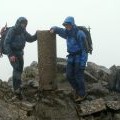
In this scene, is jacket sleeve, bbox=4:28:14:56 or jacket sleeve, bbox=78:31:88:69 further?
jacket sleeve, bbox=4:28:14:56

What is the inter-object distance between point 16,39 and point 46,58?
1242mm

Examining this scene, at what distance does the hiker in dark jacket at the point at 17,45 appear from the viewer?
16953 millimetres

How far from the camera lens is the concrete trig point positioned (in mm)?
16734

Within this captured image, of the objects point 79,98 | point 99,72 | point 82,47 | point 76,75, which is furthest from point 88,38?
point 99,72

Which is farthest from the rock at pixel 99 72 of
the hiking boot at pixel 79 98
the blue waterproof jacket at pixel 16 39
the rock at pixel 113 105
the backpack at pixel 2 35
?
the backpack at pixel 2 35

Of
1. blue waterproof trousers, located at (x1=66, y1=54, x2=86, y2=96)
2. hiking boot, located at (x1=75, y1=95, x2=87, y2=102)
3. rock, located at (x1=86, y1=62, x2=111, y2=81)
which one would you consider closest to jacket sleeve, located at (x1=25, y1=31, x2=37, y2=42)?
blue waterproof trousers, located at (x1=66, y1=54, x2=86, y2=96)

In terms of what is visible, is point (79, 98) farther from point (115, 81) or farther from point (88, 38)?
point (115, 81)

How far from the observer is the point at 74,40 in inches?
653

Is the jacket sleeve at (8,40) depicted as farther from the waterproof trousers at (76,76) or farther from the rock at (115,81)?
the rock at (115,81)

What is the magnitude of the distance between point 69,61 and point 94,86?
255cm

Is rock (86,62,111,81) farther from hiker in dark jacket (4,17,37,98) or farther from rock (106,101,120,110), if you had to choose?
hiker in dark jacket (4,17,37,98)

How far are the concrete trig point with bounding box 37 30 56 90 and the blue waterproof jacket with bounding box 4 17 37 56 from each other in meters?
0.72

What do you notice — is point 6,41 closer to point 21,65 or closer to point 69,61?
point 21,65

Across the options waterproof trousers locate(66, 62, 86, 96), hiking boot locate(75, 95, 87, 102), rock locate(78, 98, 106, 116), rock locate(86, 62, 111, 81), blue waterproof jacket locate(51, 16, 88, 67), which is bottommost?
rock locate(78, 98, 106, 116)
